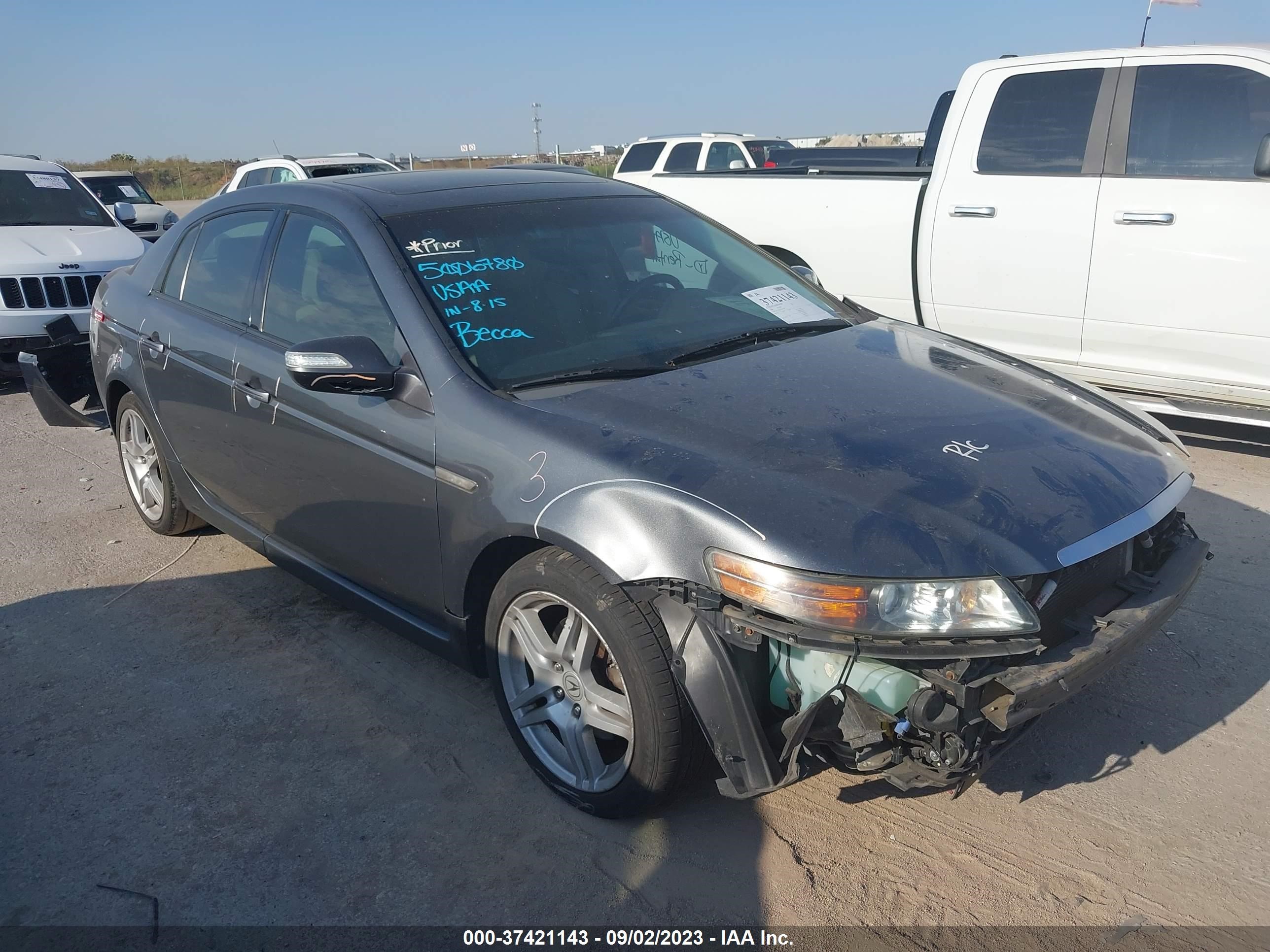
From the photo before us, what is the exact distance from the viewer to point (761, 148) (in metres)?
17.9

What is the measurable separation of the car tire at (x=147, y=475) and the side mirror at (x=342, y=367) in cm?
195

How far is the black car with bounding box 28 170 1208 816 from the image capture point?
7.84 ft

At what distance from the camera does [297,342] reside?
3582mm

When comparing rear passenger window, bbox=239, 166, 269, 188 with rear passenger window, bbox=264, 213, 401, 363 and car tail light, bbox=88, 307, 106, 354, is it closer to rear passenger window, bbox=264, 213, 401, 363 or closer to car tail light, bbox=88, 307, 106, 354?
car tail light, bbox=88, 307, 106, 354

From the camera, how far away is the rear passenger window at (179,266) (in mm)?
4465

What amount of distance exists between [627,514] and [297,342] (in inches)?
64.1

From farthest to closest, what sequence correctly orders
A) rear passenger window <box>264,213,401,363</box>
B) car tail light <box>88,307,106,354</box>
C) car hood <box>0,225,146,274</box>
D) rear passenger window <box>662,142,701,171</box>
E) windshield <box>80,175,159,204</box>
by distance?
windshield <box>80,175,159,204</box> < rear passenger window <box>662,142,701,171</box> < car hood <box>0,225,146,274</box> < car tail light <box>88,307,106,354</box> < rear passenger window <box>264,213,401,363</box>

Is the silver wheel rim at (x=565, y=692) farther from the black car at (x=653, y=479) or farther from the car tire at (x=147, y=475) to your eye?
the car tire at (x=147, y=475)

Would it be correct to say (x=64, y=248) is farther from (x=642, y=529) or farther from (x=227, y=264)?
(x=642, y=529)

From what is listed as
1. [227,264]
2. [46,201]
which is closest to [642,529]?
[227,264]

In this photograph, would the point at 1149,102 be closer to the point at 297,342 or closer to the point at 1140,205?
the point at 1140,205

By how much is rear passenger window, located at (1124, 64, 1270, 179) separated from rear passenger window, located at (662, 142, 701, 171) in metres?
11.2

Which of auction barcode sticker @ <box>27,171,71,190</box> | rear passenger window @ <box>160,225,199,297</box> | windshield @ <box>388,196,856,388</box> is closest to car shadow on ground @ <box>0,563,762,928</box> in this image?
windshield @ <box>388,196,856,388</box>

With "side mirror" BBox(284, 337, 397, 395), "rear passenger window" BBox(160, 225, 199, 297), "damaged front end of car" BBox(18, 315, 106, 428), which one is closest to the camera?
"side mirror" BBox(284, 337, 397, 395)
